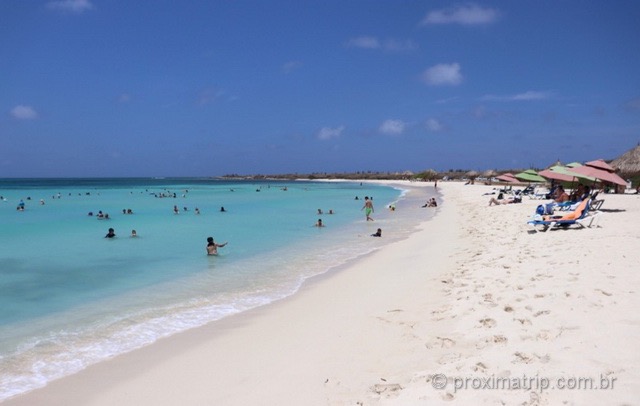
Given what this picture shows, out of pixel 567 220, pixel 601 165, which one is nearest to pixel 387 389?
pixel 567 220

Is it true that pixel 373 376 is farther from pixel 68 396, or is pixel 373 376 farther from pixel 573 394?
pixel 68 396

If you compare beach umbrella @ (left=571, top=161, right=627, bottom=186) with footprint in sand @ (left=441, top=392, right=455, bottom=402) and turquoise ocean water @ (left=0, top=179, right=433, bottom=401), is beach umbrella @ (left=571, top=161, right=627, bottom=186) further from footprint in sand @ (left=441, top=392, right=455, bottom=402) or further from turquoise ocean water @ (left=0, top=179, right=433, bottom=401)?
footprint in sand @ (left=441, top=392, right=455, bottom=402)

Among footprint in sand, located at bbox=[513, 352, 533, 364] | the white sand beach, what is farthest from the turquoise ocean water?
footprint in sand, located at bbox=[513, 352, 533, 364]

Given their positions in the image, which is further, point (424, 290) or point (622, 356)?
point (424, 290)

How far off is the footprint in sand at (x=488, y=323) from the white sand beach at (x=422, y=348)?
0.10 feet

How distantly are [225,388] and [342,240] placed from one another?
10167mm

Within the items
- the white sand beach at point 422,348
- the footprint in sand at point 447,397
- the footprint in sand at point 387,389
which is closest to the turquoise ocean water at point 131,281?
the white sand beach at point 422,348

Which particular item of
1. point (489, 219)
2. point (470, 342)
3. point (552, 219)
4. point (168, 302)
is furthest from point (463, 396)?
point (489, 219)

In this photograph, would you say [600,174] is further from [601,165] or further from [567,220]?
[567,220]

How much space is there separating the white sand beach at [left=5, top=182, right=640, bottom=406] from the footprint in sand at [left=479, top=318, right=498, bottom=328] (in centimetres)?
3

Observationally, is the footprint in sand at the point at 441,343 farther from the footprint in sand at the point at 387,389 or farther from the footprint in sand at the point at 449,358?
the footprint in sand at the point at 387,389

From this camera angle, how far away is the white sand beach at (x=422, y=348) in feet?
10.6

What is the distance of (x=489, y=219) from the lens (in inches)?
→ 610

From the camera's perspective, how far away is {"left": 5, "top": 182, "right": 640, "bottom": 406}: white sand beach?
322 centimetres
